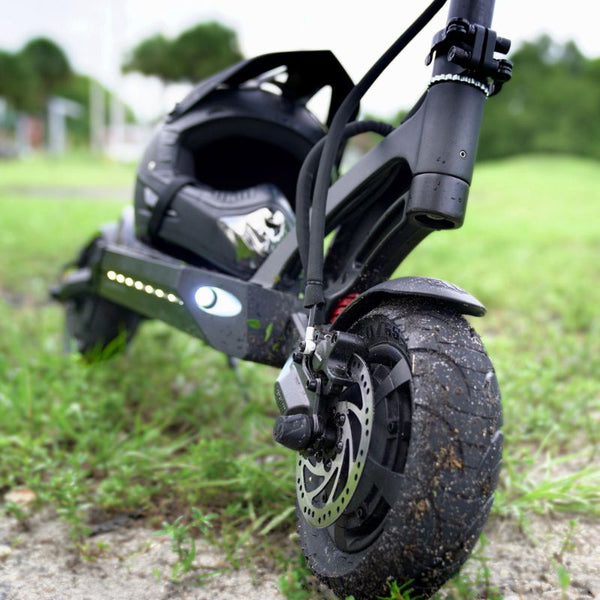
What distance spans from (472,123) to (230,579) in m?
0.96

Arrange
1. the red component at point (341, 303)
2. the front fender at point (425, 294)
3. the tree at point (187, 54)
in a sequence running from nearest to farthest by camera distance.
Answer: the front fender at point (425, 294), the red component at point (341, 303), the tree at point (187, 54)

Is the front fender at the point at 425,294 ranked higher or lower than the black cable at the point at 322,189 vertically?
lower

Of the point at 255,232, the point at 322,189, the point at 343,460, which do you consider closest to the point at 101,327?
the point at 255,232

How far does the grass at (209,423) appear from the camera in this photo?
155 cm

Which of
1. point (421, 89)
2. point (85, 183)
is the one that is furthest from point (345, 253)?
point (85, 183)

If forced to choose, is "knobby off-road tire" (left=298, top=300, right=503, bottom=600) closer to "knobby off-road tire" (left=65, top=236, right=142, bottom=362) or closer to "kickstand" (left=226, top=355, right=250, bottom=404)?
"kickstand" (left=226, top=355, right=250, bottom=404)

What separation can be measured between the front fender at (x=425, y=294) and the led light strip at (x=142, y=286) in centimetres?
59

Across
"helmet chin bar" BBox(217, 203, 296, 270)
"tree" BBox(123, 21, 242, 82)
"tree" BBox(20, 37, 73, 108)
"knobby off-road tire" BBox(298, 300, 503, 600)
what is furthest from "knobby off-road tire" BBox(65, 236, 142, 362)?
"tree" BBox(20, 37, 73, 108)

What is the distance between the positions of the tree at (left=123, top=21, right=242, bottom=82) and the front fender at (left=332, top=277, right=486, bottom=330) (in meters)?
32.4

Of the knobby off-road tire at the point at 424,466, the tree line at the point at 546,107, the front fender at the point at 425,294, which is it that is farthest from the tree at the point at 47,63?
the knobby off-road tire at the point at 424,466

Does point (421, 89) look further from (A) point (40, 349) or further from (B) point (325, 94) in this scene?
(A) point (40, 349)

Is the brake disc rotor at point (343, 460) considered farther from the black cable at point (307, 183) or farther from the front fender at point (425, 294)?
the black cable at point (307, 183)

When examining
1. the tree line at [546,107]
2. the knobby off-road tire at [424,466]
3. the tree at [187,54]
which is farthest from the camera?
the tree at [187,54]

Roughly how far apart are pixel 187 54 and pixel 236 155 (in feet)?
114
